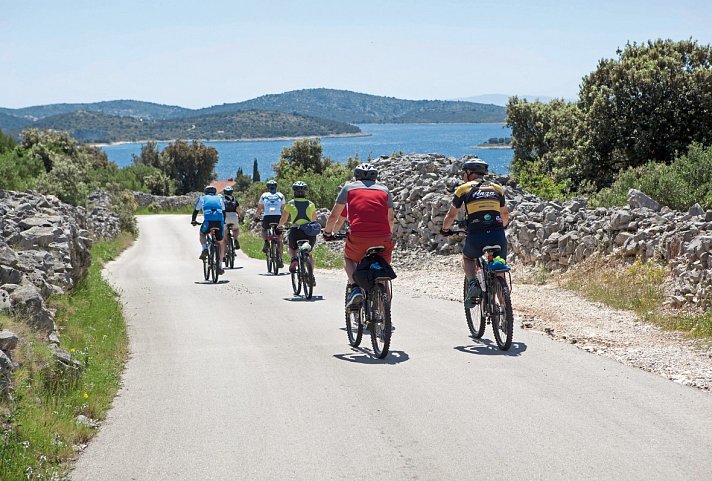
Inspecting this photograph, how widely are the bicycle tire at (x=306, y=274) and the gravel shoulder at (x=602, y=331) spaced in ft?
5.71

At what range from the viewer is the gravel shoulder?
821cm

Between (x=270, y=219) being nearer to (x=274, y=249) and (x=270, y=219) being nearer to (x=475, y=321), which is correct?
(x=274, y=249)

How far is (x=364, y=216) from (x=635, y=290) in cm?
499

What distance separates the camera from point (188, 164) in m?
120

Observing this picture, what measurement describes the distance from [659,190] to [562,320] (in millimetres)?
7055

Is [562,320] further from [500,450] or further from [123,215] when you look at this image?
[123,215]

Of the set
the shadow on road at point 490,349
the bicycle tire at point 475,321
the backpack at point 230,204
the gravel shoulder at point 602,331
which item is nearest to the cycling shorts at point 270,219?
the backpack at point 230,204

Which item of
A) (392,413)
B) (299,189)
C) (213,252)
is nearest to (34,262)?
(299,189)

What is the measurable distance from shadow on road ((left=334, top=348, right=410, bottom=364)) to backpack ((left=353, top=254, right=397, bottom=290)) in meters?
0.77

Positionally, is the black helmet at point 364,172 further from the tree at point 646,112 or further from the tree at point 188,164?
the tree at point 188,164

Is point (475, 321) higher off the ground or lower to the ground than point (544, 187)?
lower

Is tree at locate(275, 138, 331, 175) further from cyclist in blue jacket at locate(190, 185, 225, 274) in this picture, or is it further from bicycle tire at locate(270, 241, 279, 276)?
cyclist in blue jacket at locate(190, 185, 225, 274)

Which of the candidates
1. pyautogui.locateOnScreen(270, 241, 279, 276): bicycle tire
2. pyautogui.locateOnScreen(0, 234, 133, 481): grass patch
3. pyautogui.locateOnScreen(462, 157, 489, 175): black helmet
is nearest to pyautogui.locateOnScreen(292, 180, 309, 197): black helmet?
pyautogui.locateOnScreen(0, 234, 133, 481): grass patch

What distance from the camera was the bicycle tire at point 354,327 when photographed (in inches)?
370
